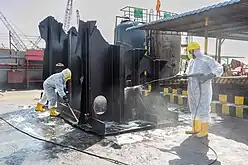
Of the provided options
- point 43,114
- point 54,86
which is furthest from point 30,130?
point 43,114

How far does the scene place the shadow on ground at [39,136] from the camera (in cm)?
380

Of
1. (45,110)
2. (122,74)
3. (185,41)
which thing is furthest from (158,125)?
(185,41)

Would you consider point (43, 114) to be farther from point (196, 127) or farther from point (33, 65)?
point (33, 65)

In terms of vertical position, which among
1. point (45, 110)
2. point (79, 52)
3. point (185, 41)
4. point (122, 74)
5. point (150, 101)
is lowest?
point (45, 110)

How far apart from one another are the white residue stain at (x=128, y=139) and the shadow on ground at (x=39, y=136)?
1.28ft

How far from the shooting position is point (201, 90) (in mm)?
4867

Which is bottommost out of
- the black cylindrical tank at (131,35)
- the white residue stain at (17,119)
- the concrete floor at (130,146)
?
the white residue stain at (17,119)

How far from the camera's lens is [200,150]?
409 centimetres

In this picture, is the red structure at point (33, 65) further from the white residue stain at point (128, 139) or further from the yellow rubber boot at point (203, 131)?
the yellow rubber boot at point (203, 131)

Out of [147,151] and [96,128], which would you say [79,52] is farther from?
[147,151]

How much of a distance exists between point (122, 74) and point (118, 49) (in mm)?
561

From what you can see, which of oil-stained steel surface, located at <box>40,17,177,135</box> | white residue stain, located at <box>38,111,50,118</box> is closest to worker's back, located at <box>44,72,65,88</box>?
oil-stained steel surface, located at <box>40,17,177,135</box>

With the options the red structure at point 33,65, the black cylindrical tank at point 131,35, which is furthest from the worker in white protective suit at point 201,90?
the red structure at point 33,65

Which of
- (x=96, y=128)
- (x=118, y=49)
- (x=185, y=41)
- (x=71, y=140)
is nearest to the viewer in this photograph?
(x=71, y=140)
